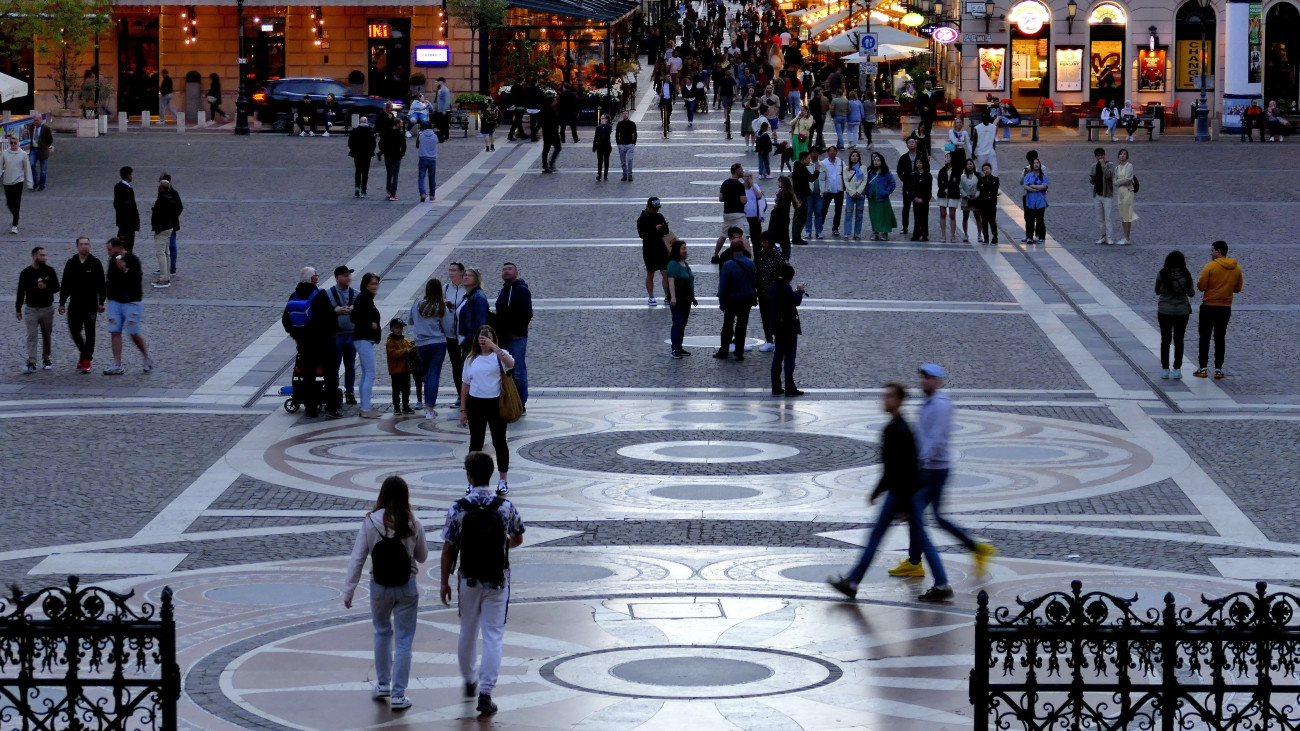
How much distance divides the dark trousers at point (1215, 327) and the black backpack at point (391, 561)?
42.4ft

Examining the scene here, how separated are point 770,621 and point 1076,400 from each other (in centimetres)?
895

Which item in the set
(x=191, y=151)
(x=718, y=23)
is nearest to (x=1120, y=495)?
(x=191, y=151)

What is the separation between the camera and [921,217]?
3044cm

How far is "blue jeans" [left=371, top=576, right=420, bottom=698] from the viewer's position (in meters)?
9.70

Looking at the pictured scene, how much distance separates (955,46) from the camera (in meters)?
56.9

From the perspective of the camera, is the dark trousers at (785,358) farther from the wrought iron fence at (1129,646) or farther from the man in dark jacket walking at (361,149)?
the man in dark jacket walking at (361,149)

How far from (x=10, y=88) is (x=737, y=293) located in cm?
2539

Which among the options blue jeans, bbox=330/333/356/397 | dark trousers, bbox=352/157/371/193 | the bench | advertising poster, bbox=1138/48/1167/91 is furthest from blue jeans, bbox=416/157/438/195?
advertising poster, bbox=1138/48/1167/91

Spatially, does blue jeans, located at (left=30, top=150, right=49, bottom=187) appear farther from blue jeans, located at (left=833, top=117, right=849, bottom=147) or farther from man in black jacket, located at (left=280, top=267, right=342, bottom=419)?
man in black jacket, located at (left=280, top=267, right=342, bottom=419)

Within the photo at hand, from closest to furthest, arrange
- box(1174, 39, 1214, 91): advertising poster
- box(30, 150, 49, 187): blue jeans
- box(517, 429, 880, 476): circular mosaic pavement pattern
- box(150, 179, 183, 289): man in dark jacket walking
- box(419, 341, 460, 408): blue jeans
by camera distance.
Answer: box(517, 429, 880, 476): circular mosaic pavement pattern < box(419, 341, 460, 408): blue jeans < box(150, 179, 183, 289): man in dark jacket walking < box(30, 150, 49, 187): blue jeans < box(1174, 39, 1214, 91): advertising poster

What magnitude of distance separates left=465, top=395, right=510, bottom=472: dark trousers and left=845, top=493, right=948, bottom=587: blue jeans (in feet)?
13.8

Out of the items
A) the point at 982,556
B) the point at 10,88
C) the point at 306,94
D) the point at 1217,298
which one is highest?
the point at 306,94

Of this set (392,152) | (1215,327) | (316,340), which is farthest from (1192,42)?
(316,340)

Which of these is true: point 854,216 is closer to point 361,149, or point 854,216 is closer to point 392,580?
point 361,149
